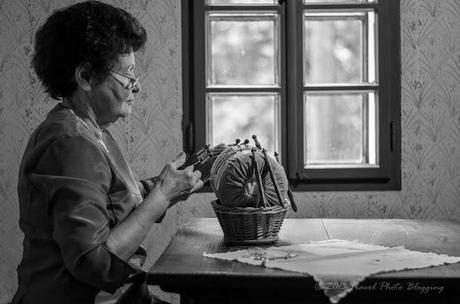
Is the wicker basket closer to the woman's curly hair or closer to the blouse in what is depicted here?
the blouse

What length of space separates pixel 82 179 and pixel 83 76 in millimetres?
368

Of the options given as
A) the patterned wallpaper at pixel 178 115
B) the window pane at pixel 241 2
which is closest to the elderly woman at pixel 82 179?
the patterned wallpaper at pixel 178 115

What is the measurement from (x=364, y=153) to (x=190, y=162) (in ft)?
3.72

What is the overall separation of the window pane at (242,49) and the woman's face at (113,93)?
1.22m

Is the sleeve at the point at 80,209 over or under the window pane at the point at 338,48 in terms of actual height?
under

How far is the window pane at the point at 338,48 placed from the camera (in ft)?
10.4

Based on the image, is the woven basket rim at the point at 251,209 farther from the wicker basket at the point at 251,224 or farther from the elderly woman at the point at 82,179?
the elderly woman at the point at 82,179

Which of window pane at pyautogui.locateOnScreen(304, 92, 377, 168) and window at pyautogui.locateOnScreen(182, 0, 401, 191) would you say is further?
window pane at pyautogui.locateOnScreen(304, 92, 377, 168)

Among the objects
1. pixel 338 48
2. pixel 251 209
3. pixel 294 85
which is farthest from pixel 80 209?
pixel 338 48

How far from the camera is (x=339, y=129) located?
3.26m

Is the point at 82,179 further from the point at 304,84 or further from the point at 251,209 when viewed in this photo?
the point at 304,84

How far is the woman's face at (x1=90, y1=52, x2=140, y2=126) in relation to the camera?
193 cm

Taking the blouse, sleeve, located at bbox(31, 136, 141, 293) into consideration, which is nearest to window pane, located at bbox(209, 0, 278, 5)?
the blouse

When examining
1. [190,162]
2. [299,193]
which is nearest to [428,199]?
[299,193]
